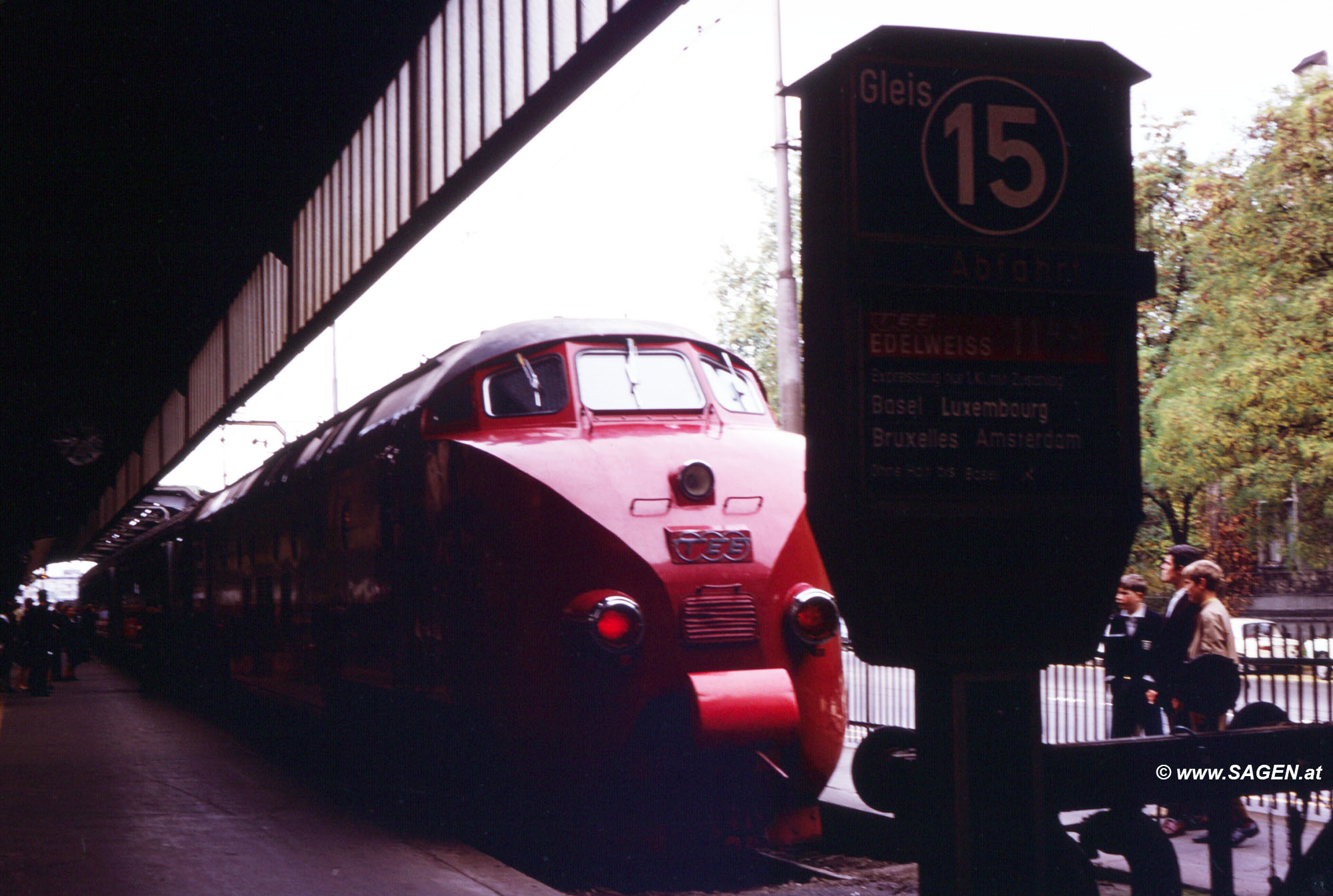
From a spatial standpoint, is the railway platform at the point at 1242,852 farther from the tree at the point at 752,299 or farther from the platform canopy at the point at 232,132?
the tree at the point at 752,299

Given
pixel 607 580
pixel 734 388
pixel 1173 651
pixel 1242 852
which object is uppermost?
pixel 734 388

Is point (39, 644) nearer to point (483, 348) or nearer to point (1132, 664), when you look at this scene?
point (483, 348)

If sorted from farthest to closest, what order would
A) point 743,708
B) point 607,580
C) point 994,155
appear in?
point 607,580, point 743,708, point 994,155

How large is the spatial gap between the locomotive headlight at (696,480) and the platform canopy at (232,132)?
6.31 feet

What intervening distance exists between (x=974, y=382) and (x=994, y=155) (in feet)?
1.79

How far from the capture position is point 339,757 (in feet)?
34.4

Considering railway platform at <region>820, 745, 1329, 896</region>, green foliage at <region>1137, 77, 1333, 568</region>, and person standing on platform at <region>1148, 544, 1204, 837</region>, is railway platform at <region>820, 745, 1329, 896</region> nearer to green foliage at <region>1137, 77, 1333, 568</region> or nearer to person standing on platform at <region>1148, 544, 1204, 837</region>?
person standing on platform at <region>1148, 544, 1204, 837</region>

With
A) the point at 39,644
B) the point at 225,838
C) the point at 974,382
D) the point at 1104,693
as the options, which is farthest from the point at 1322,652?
the point at 39,644

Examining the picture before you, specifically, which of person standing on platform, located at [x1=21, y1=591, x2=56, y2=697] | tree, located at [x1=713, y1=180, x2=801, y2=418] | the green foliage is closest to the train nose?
the green foliage

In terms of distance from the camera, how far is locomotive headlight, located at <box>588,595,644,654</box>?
6.93 m

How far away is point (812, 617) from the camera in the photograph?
737 centimetres

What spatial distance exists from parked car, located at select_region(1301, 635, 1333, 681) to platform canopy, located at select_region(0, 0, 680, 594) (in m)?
6.67

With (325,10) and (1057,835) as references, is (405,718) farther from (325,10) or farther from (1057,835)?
(1057,835)

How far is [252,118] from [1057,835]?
7897 mm
